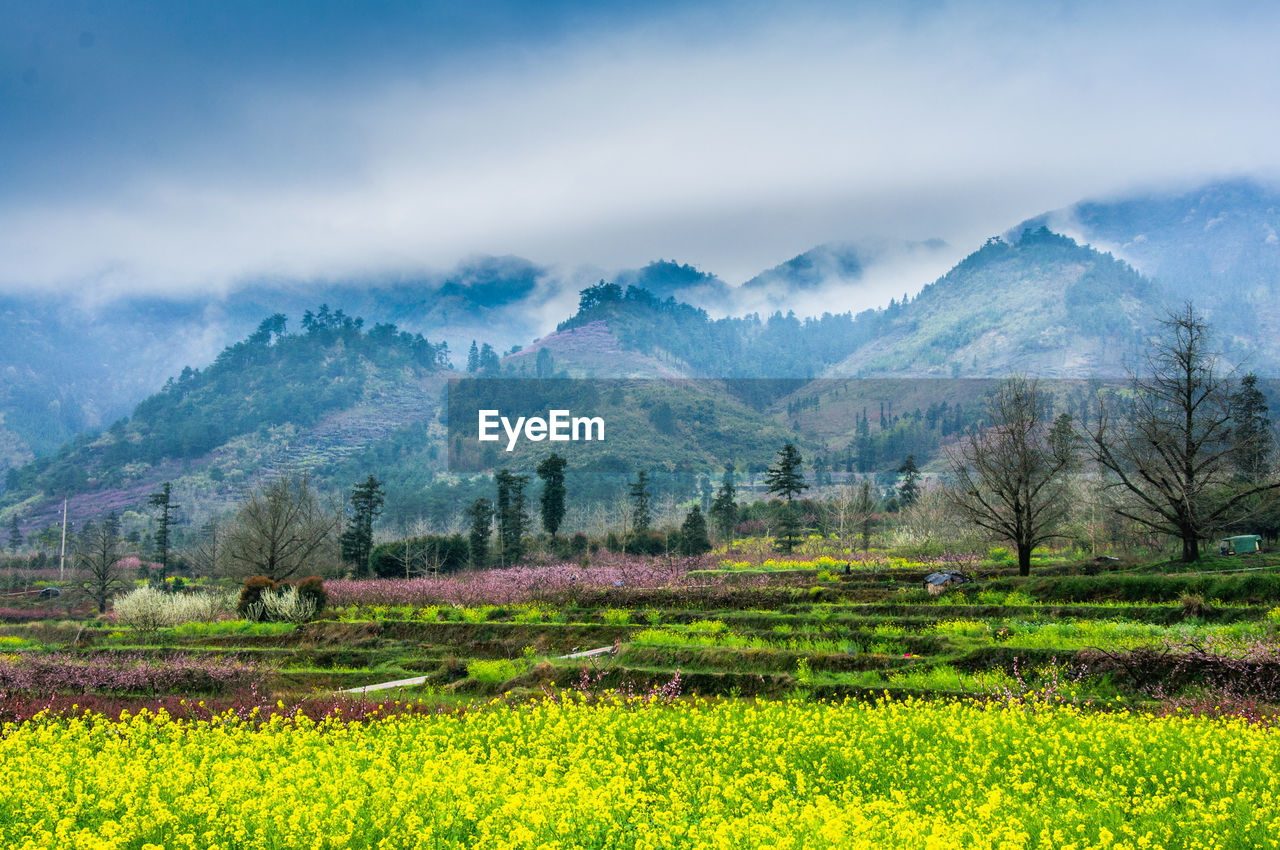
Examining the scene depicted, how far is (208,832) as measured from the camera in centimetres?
656

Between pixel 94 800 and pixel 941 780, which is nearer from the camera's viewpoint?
pixel 94 800

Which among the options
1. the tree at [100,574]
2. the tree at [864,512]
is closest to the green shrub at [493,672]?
the tree at [864,512]

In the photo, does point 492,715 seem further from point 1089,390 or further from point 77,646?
point 1089,390

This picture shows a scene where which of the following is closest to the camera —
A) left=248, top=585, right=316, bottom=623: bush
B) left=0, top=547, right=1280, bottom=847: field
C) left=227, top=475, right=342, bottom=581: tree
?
left=0, top=547, right=1280, bottom=847: field

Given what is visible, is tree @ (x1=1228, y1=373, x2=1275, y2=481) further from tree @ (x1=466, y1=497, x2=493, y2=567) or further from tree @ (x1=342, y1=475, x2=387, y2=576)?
tree @ (x1=342, y1=475, x2=387, y2=576)

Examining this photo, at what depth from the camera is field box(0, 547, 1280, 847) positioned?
6605mm

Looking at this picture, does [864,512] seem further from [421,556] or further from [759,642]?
[759,642]

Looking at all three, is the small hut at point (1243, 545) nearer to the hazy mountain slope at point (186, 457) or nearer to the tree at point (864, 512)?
the tree at point (864, 512)

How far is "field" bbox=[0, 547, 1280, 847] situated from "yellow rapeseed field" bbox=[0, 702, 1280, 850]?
4 centimetres

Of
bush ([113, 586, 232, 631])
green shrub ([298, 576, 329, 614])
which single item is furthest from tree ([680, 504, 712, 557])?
bush ([113, 586, 232, 631])

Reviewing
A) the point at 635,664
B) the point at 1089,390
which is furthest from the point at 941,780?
the point at 1089,390

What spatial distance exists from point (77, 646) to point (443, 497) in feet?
338

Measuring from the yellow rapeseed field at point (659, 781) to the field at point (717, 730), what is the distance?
0.14 feet

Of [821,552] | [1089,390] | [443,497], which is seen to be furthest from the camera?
A: [1089,390]
